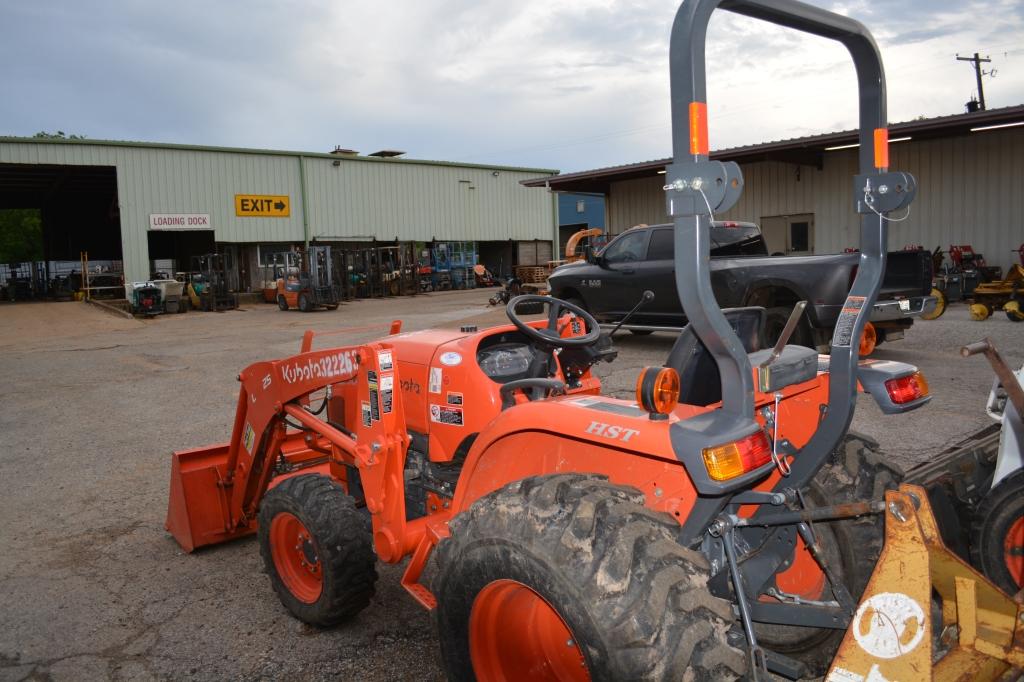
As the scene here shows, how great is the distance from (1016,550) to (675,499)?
190 cm

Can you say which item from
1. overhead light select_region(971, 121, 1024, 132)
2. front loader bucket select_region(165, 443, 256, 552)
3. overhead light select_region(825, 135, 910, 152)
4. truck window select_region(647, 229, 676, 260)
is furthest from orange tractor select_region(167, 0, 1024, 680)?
overhead light select_region(825, 135, 910, 152)

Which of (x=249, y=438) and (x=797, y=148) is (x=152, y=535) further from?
(x=797, y=148)

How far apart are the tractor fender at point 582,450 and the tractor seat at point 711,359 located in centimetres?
24

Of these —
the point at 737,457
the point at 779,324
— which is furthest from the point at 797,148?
the point at 737,457

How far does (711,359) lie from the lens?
2.81 m

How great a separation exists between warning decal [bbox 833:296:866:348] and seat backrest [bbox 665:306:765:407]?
0.32 m

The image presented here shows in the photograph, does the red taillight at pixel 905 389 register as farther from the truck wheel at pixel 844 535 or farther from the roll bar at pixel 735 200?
the roll bar at pixel 735 200

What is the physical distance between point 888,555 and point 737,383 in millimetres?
616

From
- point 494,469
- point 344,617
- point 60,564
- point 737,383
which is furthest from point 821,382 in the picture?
point 60,564

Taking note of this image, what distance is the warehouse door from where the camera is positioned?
19312 mm

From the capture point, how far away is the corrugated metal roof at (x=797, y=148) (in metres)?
15.3

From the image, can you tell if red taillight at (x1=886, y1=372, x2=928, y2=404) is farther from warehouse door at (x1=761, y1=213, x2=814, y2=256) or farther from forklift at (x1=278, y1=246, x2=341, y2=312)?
forklift at (x1=278, y1=246, x2=341, y2=312)

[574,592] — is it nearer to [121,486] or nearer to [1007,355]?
[121,486]

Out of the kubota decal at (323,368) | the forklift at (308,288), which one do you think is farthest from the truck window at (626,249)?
the forklift at (308,288)
